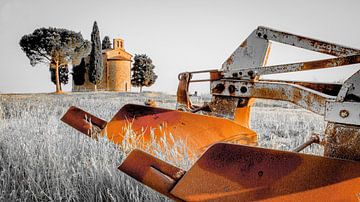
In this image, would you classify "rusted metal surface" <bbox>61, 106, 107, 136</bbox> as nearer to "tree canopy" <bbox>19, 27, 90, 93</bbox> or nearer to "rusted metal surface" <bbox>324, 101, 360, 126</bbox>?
"rusted metal surface" <bbox>324, 101, 360, 126</bbox>

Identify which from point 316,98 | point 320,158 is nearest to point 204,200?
point 320,158

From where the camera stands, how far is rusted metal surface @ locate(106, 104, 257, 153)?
2389 mm

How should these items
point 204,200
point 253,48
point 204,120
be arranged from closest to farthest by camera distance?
point 204,200
point 204,120
point 253,48

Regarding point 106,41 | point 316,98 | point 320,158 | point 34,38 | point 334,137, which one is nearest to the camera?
point 320,158

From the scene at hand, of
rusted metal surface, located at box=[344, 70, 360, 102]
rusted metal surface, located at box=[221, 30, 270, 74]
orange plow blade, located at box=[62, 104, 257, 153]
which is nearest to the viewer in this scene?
rusted metal surface, located at box=[344, 70, 360, 102]

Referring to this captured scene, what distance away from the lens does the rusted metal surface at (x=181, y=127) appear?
2389mm

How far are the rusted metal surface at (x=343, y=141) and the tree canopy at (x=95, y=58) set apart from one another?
124ft

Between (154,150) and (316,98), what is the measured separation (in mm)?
1352

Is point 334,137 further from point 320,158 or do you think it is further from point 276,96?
point 276,96

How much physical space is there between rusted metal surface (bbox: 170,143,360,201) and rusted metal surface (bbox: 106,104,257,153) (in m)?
0.93

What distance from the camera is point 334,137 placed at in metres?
1.55

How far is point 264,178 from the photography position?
1335 mm

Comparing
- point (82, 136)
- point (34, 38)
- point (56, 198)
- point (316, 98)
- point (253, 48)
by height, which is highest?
point (34, 38)

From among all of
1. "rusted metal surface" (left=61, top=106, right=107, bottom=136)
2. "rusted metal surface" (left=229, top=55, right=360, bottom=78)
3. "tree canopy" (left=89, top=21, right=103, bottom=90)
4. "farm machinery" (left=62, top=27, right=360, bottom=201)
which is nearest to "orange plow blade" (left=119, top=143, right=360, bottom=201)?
"farm machinery" (left=62, top=27, right=360, bottom=201)
